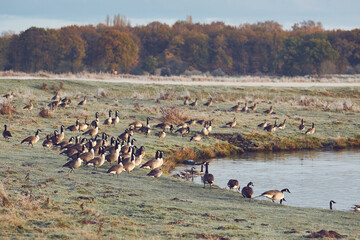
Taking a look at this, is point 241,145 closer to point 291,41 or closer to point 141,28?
point 291,41

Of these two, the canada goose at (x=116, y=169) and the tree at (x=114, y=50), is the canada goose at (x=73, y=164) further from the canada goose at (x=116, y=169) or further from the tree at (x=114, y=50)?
the tree at (x=114, y=50)

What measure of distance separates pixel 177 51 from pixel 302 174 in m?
110

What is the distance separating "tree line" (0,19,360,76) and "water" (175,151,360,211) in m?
80.6

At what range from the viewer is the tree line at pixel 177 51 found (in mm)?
112688

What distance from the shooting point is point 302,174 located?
2641cm

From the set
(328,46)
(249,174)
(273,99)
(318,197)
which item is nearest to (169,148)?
(249,174)

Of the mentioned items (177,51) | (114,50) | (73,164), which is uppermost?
(177,51)

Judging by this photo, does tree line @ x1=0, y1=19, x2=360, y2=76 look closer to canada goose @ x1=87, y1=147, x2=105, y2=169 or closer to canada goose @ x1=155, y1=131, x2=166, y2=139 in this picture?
canada goose @ x1=155, y1=131, x2=166, y2=139

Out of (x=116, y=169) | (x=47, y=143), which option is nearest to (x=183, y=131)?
(x=47, y=143)

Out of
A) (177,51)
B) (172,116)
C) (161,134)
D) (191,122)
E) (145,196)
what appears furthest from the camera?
(177,51)

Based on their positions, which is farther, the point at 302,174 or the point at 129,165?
the point at 302,174

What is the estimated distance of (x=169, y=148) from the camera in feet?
99.1

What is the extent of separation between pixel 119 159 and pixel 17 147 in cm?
616

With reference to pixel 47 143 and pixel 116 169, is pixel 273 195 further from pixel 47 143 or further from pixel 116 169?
pixel 47 143
